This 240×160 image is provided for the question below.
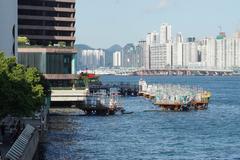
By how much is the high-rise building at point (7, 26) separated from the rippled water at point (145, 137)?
465 inches

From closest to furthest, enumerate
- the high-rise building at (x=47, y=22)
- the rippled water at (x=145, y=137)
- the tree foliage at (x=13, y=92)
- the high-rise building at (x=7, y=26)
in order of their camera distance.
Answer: the tree foliage at (x=13, y=92) → the rippled water at (x=145, y=137) → the high-rise building at (x=7, y=26) → the high-rise building at (x=47, y=22)

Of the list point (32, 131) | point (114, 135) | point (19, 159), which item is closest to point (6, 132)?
point (32, 131)

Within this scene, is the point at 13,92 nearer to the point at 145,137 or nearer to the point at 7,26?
the point at 145,137

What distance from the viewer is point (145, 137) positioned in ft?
296

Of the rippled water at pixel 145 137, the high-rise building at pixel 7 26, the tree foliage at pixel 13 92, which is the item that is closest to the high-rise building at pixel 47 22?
the rippled water at pixel 145 137

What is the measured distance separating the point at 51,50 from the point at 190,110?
31.5m

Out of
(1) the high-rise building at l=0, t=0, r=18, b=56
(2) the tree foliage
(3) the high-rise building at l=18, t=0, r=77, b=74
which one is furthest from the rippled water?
(3) the high-rise building at l=18, t=0, r=77, b=74

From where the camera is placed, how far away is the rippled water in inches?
2793

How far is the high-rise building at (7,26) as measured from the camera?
297ft

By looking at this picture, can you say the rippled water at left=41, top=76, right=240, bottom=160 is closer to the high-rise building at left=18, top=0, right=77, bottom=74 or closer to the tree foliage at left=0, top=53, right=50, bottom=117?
the tree foliage at left=0, top=53, right=50, bottom=117

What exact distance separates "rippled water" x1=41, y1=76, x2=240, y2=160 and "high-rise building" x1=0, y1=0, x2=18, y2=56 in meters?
11.8

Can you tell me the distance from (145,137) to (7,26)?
24.8 meters

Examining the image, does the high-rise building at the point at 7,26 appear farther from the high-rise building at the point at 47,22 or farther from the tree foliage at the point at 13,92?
the high-rise building at the point at 47,22

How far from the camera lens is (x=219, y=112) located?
139875 mm
